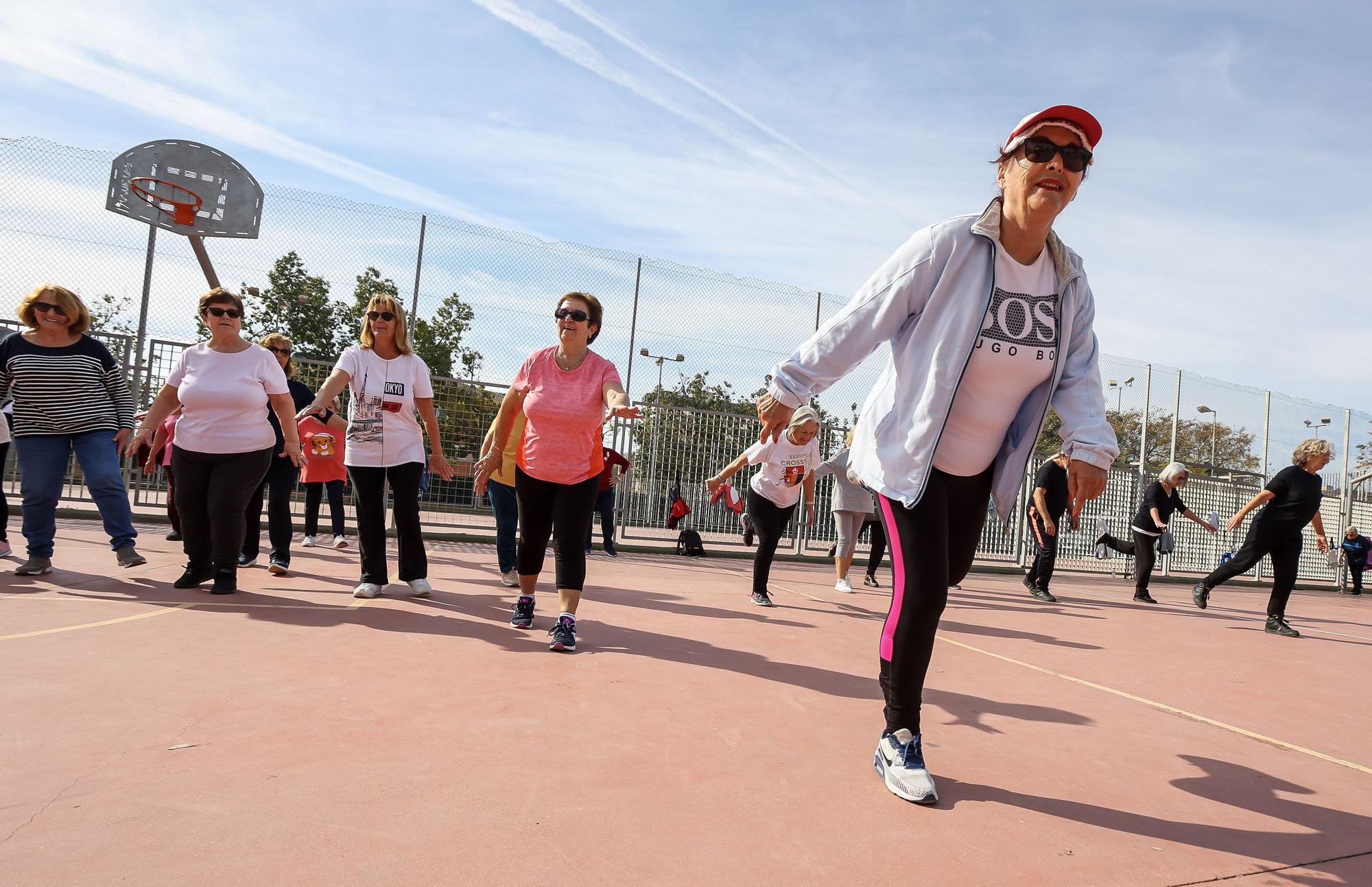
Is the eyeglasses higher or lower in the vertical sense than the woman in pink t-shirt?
higher

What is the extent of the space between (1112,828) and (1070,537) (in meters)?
14.7

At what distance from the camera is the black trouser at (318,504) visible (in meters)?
8.58

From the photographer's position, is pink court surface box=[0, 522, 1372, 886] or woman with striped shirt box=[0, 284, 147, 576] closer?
pink court surface box=[0, 522, 1372, 886]

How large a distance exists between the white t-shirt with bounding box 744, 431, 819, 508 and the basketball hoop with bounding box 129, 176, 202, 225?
26.6ft

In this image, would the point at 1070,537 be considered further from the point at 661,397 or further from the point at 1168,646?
the point at 1168,646

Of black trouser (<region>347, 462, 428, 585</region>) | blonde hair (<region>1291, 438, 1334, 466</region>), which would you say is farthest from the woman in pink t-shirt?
blonde hair (<region>1291, 438, 1334, 466</region>)

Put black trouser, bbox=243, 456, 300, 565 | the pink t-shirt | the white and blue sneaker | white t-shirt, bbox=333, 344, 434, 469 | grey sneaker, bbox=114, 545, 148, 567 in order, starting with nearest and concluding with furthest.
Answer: the white and blue sneaker, the pink t-shirt, white t-shirt, bbox=333, 344, 434, 469, grey sneaker, bbox=114, 545, 148, 567, black trouser, bbox=243, 456, 300, 565

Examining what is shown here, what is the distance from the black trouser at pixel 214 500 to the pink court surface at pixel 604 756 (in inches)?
13.2

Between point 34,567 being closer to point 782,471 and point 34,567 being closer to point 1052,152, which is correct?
point 782,471

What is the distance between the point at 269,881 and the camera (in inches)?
70.1

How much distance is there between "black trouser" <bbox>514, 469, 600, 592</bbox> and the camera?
451 cm

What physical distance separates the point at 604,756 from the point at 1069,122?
8.29ft

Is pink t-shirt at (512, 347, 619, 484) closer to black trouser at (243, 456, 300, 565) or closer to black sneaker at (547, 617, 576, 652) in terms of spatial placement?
black sneaker at (547, 617, 576, 652)

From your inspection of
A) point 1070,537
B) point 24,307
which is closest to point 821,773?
point 24,307
